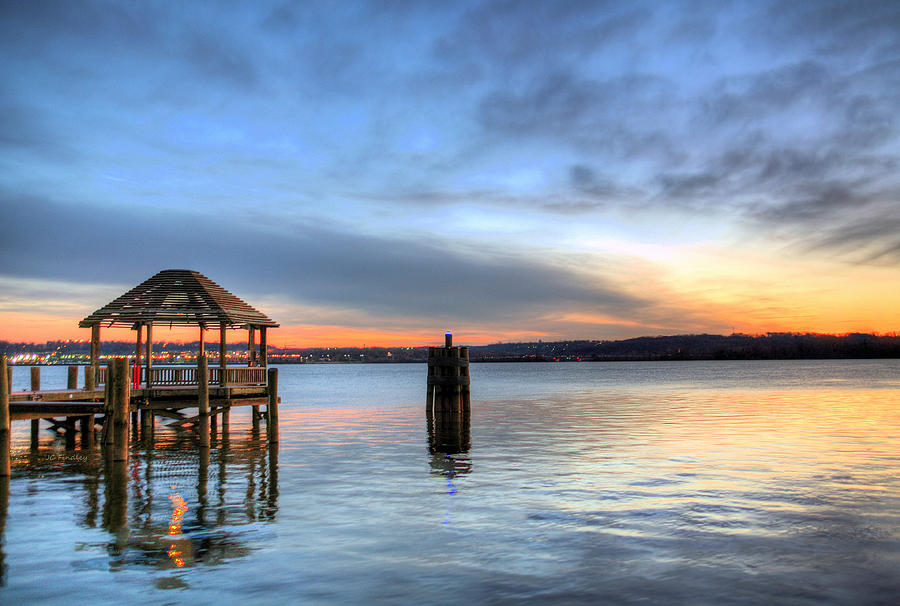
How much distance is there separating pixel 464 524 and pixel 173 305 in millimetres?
17907

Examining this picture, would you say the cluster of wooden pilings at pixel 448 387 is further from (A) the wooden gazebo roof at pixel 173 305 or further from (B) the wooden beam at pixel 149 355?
(B) the wooden beam at pixel 149 355

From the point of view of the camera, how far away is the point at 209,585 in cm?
922

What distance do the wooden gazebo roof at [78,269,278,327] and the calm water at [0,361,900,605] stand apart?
16.2ft

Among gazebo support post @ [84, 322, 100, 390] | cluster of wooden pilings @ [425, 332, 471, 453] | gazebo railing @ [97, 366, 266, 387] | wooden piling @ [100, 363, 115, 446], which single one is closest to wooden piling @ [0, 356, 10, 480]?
wooden piling @ [100, 363, 115, 446]

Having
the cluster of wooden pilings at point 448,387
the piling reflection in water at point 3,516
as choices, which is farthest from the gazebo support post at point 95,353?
the cluster of wooden pilings at point 448,387

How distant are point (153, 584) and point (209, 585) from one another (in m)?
0.74

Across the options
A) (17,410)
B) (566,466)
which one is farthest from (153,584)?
(17,410)

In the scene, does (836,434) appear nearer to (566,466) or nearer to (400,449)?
(566,466)

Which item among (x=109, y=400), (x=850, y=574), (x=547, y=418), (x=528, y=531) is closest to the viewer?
(x=850, y=574)

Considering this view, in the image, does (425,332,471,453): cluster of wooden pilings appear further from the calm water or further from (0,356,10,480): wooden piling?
(0,356,10,480): wooden piling

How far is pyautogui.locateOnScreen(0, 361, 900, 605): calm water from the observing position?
30.5ft

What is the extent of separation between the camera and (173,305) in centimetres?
2639

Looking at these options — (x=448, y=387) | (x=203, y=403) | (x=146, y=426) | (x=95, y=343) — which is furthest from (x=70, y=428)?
(x=448, y=387)

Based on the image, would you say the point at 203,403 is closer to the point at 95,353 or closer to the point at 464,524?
the point at 95,353
